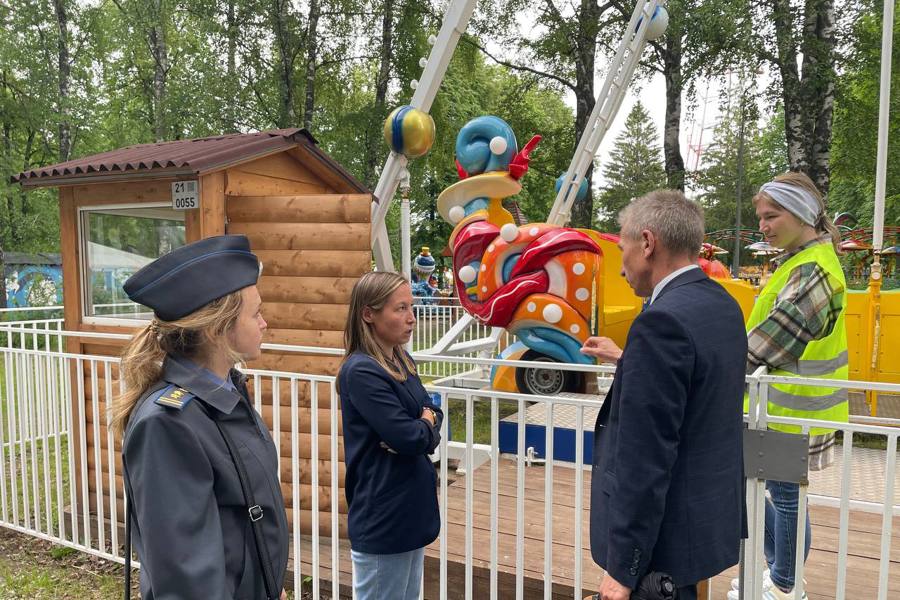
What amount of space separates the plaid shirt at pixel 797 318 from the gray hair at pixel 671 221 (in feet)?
3.64

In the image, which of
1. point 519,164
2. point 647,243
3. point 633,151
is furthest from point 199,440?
point 633,151

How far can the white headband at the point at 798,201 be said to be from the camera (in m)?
2.82

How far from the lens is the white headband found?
2.82 m

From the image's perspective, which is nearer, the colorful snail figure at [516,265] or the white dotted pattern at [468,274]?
the colorful snail figure at [516,265]

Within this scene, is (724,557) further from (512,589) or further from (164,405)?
(512,589)

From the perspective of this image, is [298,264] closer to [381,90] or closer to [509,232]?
[509,232]

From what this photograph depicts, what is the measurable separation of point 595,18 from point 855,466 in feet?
37.1

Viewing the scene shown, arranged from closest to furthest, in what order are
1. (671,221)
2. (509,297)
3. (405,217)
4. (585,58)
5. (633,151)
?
(671,221), (405,217), (509,297), (585,58), (633,151)

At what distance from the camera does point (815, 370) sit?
287 cm

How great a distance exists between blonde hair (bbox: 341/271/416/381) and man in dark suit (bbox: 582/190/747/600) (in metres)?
0.88

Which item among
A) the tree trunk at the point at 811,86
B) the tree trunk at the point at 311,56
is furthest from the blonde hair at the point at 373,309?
the tree trunk at the point at 311,56

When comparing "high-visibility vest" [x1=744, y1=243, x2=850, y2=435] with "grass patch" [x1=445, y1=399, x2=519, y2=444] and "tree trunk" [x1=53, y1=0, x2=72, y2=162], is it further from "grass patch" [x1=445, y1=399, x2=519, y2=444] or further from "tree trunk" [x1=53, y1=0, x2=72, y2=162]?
"tree trunk" [x1=53, y1=0, x2=72, y2=162]

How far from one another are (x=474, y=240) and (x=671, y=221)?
5.32 meters

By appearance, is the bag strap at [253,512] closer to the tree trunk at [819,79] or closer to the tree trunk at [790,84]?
the tree trunk at [819,79]
